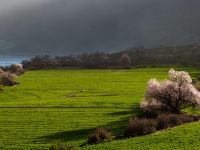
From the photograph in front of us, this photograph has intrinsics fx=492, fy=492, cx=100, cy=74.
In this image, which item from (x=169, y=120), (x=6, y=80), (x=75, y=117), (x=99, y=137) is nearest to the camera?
(x=99, y=137)

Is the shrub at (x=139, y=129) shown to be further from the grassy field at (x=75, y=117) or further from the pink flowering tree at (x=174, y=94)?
the pink flowering tree at (x=174, y=94)

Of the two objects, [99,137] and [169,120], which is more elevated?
[169,120]

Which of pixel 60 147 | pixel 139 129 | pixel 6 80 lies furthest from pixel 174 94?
pixel 6 80

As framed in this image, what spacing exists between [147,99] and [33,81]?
71.7 meters

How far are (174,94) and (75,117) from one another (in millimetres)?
15457

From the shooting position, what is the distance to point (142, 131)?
5950cm

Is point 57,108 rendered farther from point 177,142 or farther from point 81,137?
point 177,142

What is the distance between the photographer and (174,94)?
7450 cm

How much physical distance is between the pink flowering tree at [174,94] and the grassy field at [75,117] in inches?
168

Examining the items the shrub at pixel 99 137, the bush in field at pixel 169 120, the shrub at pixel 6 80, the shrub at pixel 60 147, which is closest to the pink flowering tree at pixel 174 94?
the bush in field at pixel 169 120

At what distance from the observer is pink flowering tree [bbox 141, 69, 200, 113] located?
7388 cm

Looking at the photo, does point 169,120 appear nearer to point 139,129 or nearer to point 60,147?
point 139,129

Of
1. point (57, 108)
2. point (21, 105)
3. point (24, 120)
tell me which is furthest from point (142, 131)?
point (21, 105)

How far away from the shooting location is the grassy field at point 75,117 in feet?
181
